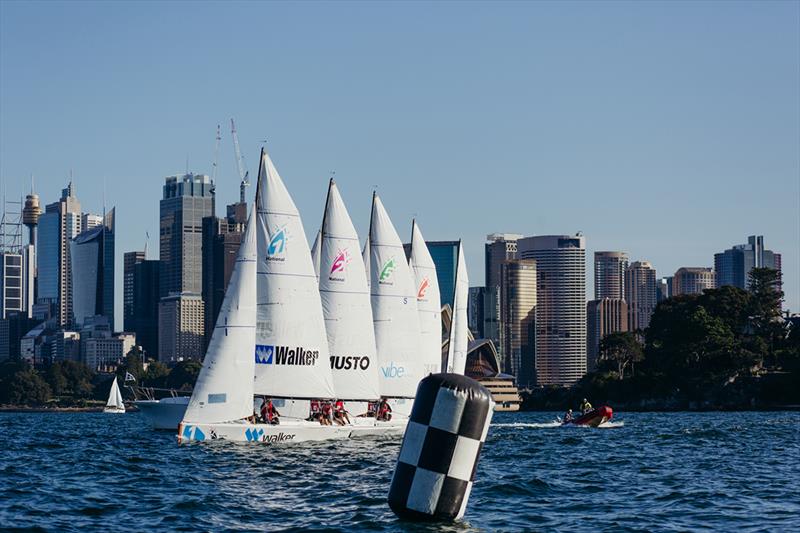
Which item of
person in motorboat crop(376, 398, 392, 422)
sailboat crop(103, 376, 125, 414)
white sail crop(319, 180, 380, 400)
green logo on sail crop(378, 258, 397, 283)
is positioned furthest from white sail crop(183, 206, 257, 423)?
sailboat crop(103, 376, 125, 414)

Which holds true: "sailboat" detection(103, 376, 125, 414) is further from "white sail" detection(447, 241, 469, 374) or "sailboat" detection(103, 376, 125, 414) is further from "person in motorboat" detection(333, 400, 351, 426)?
"person in motorboat" detection(333, 400, 351, 426)

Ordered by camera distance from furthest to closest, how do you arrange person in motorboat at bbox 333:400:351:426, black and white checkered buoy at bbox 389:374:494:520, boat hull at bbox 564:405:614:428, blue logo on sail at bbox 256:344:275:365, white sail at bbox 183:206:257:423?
boat hull at bbox 564:405:614:428 → person in motorboat at bbox 333:400:351:426 → blue logo on sail at bbox 256:344:275:365 → white sail at bbox 183:206:257:423 → black and white checkered buoy at bbox 389:374:494:520

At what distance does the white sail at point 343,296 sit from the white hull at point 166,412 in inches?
953

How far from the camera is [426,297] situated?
7150 cm

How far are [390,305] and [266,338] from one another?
40.6ft

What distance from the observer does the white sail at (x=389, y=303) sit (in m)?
64.0

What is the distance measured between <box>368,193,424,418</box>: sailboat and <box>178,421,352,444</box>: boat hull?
10592mm

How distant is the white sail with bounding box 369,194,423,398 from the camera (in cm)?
6400

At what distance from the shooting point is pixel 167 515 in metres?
27.2

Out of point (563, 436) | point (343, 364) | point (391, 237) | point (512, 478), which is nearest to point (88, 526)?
point (512, 478)

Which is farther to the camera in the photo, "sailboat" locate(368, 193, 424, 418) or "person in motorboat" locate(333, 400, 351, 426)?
"sailboat" locate(368, 193, 424, 418)

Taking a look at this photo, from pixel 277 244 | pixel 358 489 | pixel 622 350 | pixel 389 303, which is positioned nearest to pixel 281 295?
pixel 277 244

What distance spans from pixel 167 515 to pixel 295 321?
2636cm

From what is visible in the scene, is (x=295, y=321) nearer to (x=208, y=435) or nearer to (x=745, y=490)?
(x=208, y=435)
